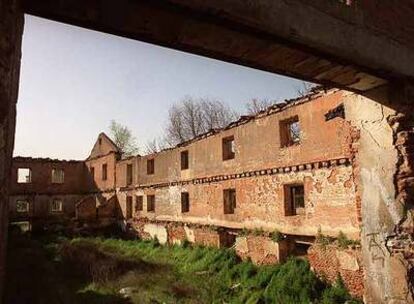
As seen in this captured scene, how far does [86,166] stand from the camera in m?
29.0

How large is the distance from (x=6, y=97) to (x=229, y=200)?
12.7 metres

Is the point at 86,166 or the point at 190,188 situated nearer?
the point at 190,188

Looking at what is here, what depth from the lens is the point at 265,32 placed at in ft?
9.87

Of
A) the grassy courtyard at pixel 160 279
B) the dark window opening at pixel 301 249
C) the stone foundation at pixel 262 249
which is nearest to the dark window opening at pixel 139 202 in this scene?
the grassy courtyard at pixel 160 279

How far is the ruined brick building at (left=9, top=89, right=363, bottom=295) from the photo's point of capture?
374 inches

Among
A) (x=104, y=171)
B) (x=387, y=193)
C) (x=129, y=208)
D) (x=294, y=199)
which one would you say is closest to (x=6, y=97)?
(x=387, y=193)

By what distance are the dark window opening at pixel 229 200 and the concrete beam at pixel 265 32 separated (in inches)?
415

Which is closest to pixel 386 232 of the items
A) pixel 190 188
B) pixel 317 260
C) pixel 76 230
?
pixel 317 260

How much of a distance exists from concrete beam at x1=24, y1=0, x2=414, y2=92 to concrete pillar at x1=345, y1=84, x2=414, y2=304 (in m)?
0.45

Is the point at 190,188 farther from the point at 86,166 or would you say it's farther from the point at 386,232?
the point at 86,166

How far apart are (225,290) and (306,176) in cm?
388

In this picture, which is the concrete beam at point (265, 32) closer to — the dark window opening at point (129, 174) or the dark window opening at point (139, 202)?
the dark window opening at point (139, 202)

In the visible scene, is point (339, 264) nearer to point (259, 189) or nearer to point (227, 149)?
point (259, 189)

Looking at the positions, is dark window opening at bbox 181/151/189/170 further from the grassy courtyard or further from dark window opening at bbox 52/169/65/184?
dark window opening at bbox 52/169/65/184
